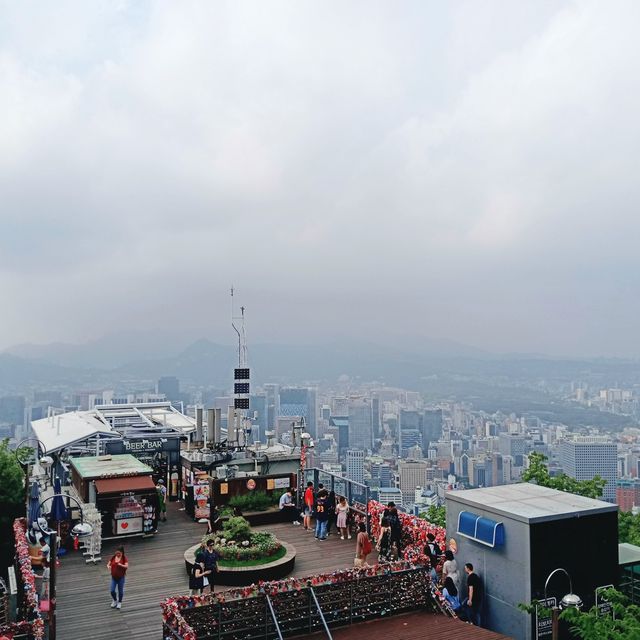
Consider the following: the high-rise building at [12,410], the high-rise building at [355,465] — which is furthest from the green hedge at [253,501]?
the high-rise building at [12,410]

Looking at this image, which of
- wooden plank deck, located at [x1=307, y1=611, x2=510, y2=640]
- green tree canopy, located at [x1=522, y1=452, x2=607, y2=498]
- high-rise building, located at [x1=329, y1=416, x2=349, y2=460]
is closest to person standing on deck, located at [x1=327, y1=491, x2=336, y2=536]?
wooden plank deck, located at [x1=307, y1=611, x2=510, y2=640]

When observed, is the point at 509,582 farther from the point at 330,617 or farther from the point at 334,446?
the point at 334,446

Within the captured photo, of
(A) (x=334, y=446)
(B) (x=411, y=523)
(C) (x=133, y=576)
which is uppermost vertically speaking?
(B) (x=411, y=523)

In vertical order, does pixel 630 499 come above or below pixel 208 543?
below

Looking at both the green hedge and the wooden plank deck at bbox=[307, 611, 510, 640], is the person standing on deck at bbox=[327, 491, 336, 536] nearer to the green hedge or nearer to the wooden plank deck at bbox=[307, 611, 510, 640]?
the green hedge

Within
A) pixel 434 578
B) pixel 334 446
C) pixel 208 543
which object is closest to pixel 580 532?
pixel 434 578

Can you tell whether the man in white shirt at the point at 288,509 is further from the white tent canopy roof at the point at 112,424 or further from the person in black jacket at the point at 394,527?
the white tent canopy roof at the point at 112,424

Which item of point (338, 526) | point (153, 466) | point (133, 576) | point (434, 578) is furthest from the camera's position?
point (153, 466)
